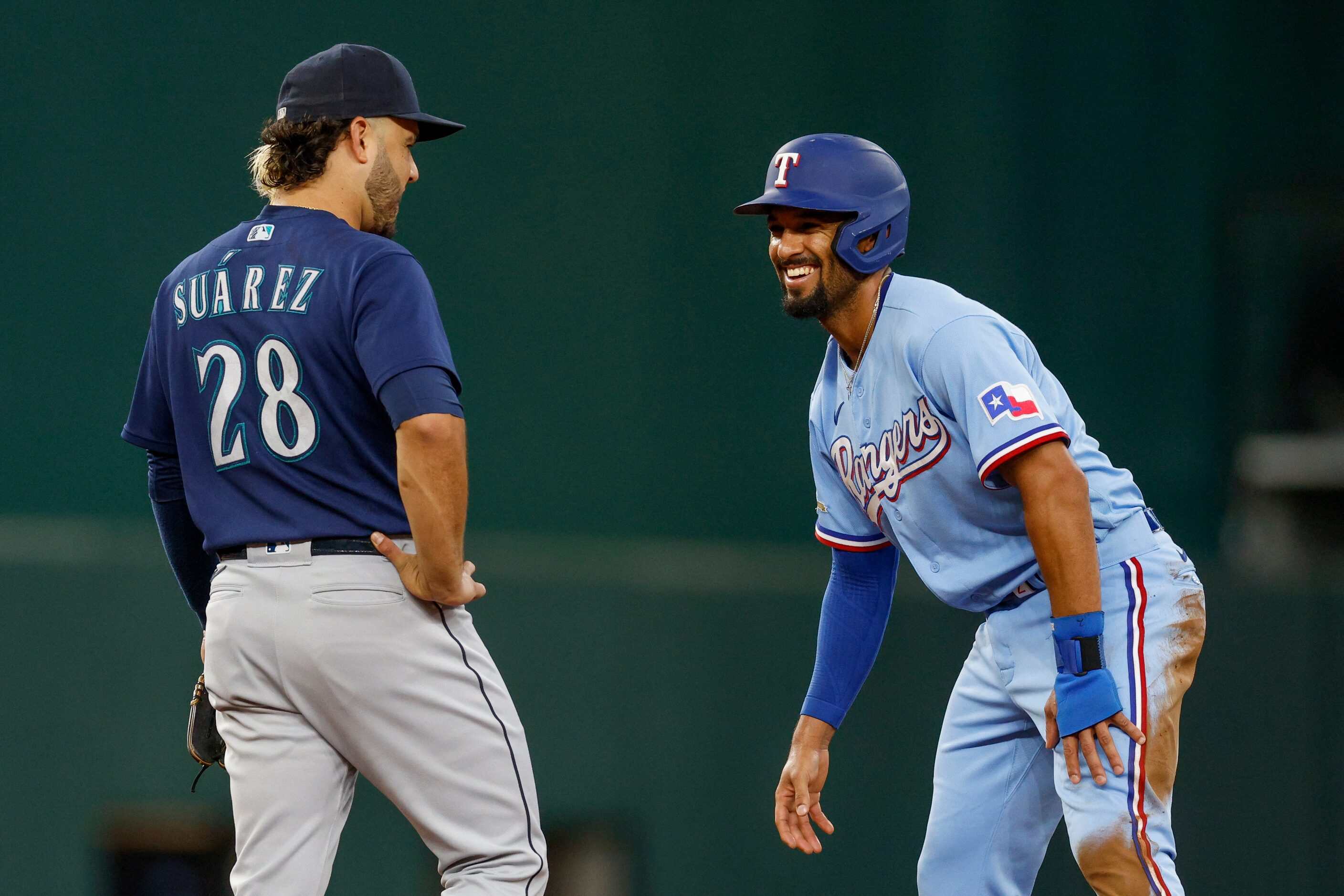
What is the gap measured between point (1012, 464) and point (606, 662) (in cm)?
346

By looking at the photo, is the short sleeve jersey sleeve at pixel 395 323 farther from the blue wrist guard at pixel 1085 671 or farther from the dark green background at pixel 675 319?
the dark green background at pixel 675 319

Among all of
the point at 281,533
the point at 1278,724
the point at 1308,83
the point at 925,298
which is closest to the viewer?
the point at 281,533

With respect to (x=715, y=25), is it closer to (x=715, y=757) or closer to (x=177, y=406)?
(x=715, y=757)

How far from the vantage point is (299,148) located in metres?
2.75

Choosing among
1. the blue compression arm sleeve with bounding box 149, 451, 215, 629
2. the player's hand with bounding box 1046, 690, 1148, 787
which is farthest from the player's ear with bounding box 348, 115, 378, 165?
the player's hand with bounding box 1046, 690, 1148, 787

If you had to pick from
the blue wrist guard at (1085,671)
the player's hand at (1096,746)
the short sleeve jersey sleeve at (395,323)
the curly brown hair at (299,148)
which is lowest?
the player's hand at (1096,746)

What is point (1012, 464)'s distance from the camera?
8.74ft

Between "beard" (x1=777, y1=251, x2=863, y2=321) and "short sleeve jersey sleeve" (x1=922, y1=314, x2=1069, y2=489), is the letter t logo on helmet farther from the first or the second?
"short sleeve jersey sleeve" (x1=922, y1=314, x2=1069, y2=489)

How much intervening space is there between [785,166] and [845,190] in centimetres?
13

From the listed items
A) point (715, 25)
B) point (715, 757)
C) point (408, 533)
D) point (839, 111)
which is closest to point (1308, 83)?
point (839, 111)

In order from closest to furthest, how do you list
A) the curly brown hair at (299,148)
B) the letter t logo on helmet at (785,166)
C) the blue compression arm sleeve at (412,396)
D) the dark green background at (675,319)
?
the blue compression arm sleeve at (412,396) < the curly brown hair at (299,148) < the letter t logo on helmet at (785,166) < the dark green background at (675,319)

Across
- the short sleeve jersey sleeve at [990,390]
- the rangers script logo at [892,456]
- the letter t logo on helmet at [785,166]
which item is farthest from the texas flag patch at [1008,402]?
the letter t logo on helmet at [785,166]

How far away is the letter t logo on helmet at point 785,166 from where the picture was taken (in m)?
2.98

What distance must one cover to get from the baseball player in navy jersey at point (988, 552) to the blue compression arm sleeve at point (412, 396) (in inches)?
34.1
